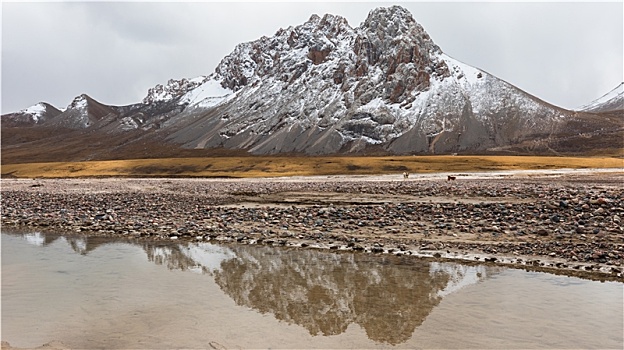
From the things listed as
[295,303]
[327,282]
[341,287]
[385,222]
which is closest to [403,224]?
[385,222]

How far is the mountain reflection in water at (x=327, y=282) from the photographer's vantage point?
1016 centimetres

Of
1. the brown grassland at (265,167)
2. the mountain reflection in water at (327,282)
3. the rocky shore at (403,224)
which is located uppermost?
the brown grassland at (265,167)

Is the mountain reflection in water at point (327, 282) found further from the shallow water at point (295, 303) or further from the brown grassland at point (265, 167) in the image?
the brown grassland at point (265, 167)

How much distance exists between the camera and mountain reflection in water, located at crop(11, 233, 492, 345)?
10.2 metres

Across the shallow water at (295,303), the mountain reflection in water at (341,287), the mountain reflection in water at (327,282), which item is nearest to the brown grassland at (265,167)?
the mountain reflection in water at (327,282)

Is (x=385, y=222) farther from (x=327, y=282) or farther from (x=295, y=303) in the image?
(x=295, y=303)

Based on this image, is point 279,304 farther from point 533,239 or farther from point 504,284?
point 533,239

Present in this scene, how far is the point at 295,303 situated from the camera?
11.3m

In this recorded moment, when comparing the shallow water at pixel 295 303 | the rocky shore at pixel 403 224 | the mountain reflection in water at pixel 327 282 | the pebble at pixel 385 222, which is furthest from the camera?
the pebble at pixel 385 222

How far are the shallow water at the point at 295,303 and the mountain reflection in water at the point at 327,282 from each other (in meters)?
0.05

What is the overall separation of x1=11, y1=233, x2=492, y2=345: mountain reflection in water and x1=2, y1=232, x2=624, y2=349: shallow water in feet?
0.16

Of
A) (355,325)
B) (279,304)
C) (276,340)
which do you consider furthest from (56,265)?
(355,325)

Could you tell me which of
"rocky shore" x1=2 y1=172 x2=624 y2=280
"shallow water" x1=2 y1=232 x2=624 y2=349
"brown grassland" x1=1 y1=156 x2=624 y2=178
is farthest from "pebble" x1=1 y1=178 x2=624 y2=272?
"brown grassland" x1=1 y1=156 x2=624 y2=178

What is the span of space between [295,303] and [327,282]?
2.18m
